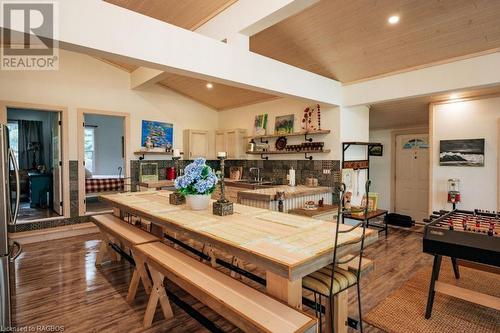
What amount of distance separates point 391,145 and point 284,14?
4573 mm

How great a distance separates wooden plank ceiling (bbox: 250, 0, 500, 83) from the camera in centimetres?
296

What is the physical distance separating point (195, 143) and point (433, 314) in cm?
530

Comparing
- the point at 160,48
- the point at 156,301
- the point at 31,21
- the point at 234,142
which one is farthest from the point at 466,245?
the point at 234,142

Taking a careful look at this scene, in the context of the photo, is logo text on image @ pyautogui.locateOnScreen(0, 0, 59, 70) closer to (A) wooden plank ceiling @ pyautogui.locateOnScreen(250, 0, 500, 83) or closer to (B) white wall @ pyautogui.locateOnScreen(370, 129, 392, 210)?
(A) wooden plank ceiling @ pyautogui.locateOnScreen(250, 0, 500, 83)

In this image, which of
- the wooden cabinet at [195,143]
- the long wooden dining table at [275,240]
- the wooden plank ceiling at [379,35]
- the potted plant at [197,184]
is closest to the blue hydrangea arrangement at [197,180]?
the potted plant at [197,184]

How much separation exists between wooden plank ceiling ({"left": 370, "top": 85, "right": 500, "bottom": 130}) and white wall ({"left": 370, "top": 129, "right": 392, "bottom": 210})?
0.84 ft

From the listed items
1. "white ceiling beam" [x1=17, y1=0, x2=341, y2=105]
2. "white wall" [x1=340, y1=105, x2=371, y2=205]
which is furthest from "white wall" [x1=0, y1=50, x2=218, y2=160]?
"white wall" [x1=340, y1=105, x2=371, y2=205]

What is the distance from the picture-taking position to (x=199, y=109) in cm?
677

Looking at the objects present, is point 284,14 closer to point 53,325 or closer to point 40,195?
point 53,325

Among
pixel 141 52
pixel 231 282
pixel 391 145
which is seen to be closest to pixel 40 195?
pixel 141 52

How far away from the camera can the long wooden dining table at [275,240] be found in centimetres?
148

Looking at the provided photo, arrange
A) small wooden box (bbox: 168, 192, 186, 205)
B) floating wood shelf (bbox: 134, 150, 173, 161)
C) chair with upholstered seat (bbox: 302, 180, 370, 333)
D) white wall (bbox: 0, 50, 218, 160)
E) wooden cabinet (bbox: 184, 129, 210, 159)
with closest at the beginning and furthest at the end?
chair with upholstered seat (bbox: 302, 180, 370, 333) → small wooden box (bbox: 168, 192, 186, 205) → white wall (bbox: 0, 50, 218, 160) → floating wood shelf (bbox: 134, 150, 173, 161) → wooden cabinet (bbox: 184, 129, 210, 159)

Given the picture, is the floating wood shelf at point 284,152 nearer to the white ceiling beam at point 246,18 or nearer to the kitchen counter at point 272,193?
the kitchen counter at point 272,193

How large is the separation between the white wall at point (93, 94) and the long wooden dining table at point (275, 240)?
3596 millimetres
